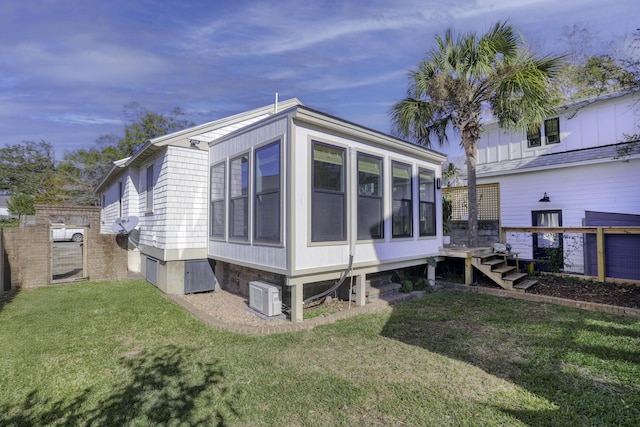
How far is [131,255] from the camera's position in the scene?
9.52 metres

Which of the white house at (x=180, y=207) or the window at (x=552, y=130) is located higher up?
the window at (x=552, y=130)

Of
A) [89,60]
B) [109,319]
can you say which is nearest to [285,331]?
[109,319]

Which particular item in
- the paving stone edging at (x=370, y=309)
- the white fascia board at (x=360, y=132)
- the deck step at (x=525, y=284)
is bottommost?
the paving stone edging at (x=370, y=309)

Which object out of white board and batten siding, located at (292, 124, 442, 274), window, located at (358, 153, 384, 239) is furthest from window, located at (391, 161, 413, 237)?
window, located at (358, 153, 384, 239)

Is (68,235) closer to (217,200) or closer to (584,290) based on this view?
(217,200)

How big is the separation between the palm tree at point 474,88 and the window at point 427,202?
159 cm

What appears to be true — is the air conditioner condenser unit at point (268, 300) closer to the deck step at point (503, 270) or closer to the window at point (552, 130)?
the deck step at point (503, 270)

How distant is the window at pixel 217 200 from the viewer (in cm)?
692

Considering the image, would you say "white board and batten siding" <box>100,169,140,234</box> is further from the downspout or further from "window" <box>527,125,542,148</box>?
"window" <box>527,125,542,148</box>

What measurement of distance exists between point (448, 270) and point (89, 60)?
50.9ft

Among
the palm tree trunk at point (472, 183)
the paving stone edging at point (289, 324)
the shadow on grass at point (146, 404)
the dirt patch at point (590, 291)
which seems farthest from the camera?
the palm tree trunk at point (472, 183)

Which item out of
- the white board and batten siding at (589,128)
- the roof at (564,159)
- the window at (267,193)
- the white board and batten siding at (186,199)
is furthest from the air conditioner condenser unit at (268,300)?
the roof at (564,159)

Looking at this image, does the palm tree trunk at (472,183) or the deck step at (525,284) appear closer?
the deck step at (525,284)

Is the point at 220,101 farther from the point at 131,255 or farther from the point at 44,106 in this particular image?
the point at 44,106
